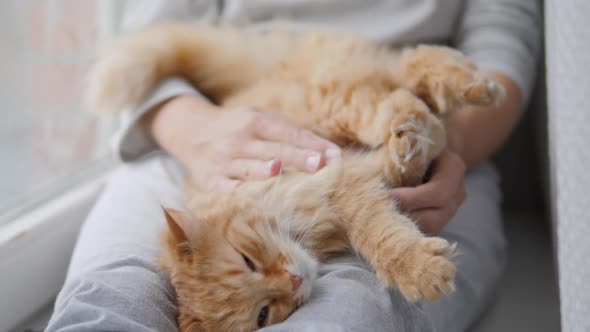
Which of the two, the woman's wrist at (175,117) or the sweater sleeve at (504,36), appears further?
the sweater sleeve at (504,36)

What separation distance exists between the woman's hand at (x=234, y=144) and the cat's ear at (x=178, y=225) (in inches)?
6.9

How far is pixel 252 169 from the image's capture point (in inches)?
40.9

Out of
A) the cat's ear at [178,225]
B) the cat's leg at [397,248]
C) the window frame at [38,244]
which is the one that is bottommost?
the window frame at [38,244]

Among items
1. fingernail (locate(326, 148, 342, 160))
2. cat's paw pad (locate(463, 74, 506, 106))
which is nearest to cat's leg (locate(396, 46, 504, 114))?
cat's paw pad (locate(463, 74, 506, 106))

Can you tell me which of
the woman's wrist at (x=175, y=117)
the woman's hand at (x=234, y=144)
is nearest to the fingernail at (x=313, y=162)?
the woman's hand at (x=234, y=144)

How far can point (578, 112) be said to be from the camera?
676 millimetres

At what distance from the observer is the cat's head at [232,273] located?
2.75ft

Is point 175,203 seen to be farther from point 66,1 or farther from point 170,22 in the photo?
point 66,1

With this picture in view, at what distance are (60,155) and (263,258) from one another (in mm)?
1162

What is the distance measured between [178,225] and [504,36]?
3.51ft

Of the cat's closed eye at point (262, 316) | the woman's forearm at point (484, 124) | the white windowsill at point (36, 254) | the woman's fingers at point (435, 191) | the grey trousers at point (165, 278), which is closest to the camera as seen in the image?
the grey trousers at point (165, 278)

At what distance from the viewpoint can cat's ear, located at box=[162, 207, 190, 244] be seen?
84cm

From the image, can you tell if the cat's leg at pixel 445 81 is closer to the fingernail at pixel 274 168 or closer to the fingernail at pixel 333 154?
the fingernail at pixel 333 154

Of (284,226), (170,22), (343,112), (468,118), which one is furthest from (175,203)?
(468,118)
